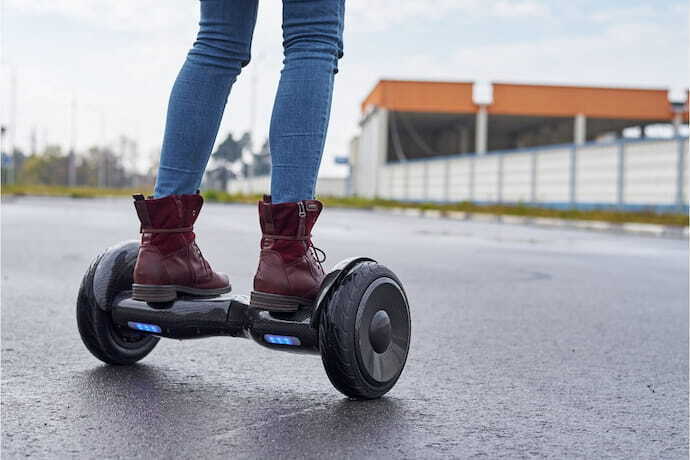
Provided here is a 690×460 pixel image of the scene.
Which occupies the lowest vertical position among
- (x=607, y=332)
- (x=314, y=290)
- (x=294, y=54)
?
(x=607, y=332)

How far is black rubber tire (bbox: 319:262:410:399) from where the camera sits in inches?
76.2

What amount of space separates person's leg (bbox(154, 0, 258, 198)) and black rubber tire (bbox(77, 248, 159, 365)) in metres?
0.27

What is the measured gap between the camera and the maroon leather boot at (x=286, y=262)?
6.57ft

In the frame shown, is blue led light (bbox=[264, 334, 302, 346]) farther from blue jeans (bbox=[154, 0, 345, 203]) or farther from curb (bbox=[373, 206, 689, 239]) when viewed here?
curb (bbox=[373, 206, 689, 239])

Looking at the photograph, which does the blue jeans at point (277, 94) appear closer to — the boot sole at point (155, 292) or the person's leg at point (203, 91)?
the person's leg at point (203, 91)

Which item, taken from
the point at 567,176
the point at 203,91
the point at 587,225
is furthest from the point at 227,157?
the point at 203,91

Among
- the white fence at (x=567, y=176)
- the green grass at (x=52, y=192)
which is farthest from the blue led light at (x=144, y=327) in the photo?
the green grass at (x=52, y=192)

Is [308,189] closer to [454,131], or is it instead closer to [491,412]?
[491,412]

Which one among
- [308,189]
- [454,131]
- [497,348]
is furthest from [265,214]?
[454,131]

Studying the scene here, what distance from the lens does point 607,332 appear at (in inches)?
135

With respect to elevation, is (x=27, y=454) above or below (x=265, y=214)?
below

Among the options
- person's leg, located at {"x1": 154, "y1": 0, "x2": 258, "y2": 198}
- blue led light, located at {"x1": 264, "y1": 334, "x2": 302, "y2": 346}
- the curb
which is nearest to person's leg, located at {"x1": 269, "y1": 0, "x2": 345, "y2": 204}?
person's leg, located at {"x1": 154, "y1": 0, "x2": 258, "y2": 198}

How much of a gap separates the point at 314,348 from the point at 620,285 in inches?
154

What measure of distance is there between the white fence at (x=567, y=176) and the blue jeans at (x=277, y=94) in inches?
754
